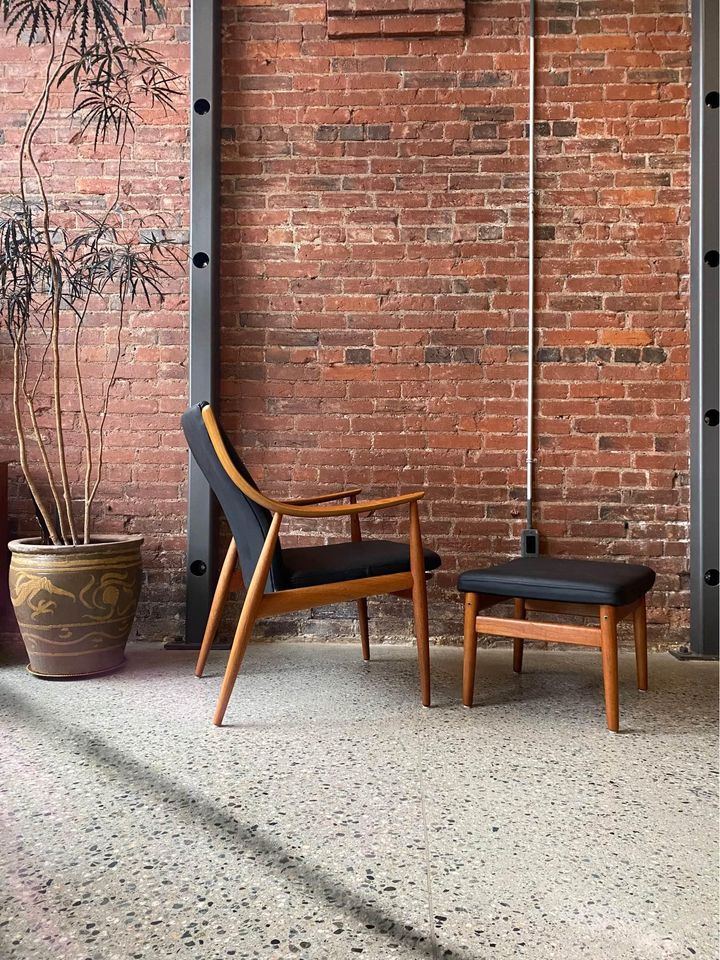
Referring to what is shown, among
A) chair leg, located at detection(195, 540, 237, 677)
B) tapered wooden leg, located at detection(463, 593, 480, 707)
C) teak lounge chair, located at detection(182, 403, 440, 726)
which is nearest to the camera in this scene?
teak lounge chair, located at detection(182, 403, 440, 726)

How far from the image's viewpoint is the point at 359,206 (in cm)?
346

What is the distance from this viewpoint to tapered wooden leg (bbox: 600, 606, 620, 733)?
2.35 meters

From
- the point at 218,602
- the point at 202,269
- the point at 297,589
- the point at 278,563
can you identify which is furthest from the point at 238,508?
the point at 202,269

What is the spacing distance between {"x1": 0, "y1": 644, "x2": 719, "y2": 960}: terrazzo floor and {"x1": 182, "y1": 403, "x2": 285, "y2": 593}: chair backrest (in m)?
0.50

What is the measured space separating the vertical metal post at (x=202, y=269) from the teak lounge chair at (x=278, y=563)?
822mm

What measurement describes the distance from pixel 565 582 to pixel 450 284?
1.62 metres

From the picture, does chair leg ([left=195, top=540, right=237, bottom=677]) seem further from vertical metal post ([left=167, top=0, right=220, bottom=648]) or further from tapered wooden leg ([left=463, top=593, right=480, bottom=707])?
tapered wooden leg ([left=463, top=593, right=480, bottom=707])

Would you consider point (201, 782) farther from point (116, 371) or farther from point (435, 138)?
point (435, 138)

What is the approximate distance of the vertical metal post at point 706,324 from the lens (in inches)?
130

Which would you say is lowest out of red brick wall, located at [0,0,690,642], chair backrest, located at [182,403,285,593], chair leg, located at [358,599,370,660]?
chair leg, located at [358,599,370,660]

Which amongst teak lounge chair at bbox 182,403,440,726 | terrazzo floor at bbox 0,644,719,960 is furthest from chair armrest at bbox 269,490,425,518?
terrazzo floor at bbox 0,644,719,960

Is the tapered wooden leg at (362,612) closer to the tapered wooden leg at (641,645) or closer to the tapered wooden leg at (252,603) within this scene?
the tapered wooden leg at (252,603)

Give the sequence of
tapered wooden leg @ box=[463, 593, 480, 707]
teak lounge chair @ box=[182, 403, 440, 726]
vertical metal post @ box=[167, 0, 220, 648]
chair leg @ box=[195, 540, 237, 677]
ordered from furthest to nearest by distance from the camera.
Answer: vertical metal post @ box=[167, 0, 220, 648] → chair leg @ box=[195, 540, 237, 677] → tapered wooden leg @ box=[463, 593, 480, 707] → teak lounge chair @ box=[182, 403, 440, 726]

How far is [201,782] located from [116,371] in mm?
2170
